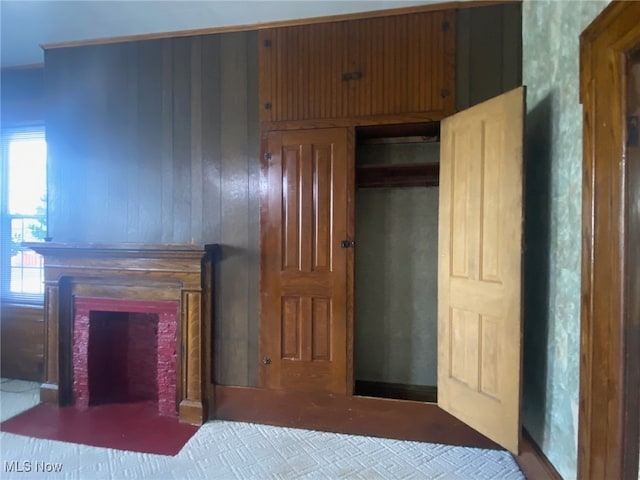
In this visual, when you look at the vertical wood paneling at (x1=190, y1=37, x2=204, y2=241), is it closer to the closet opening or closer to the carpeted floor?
the closet opening

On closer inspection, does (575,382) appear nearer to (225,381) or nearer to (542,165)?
(542,165)

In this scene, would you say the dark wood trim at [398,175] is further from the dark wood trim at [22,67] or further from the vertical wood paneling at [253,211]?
the dark wood trim at [22,67]

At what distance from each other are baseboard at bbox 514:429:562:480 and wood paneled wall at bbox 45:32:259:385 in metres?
1.70

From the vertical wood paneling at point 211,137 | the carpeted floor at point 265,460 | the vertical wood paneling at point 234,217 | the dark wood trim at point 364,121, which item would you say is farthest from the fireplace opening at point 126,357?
the dark wood trim at point 364,121

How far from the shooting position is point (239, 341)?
2.35 meters

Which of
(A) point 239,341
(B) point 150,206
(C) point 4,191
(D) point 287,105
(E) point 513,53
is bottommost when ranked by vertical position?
(A) point 239,341

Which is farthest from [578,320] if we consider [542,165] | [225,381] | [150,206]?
[150,206]

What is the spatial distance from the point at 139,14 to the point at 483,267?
8.98 ft

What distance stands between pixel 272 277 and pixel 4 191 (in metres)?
2.89

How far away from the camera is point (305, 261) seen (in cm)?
224

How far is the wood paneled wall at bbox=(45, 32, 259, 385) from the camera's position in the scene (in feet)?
7.70

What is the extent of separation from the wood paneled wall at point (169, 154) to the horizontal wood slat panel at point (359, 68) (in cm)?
20

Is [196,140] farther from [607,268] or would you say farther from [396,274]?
[607,268]

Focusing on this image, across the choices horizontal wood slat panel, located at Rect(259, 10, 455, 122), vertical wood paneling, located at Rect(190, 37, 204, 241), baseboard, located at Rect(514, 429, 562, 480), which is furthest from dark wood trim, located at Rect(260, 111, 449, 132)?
baseboard, located at Rect(514, 429, 562, 480)
